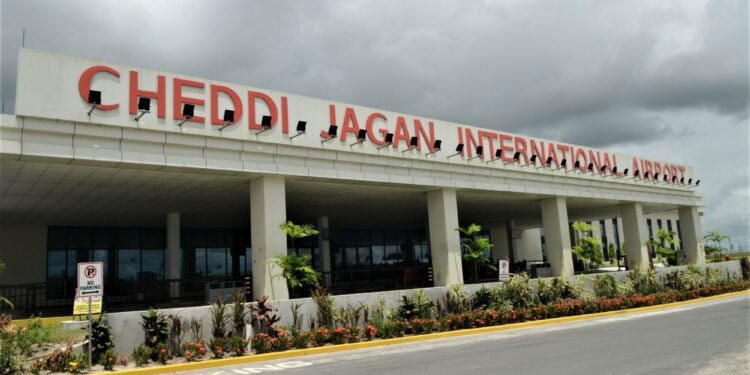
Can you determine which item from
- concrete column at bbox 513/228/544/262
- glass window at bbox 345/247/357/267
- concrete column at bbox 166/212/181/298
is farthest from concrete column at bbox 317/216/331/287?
concrete column at bbox 513/228/544/262

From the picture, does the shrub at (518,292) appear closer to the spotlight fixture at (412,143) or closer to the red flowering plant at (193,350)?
the spotlight fixture at (412,143)

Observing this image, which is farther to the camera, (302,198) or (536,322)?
(302,198)

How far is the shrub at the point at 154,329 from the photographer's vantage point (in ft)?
49.6

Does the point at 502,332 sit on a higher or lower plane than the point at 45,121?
lower

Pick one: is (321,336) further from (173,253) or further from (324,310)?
(173,253)

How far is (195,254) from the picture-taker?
134ft

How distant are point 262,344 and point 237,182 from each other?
831 centimetres

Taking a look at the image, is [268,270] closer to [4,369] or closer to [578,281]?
[4,369]

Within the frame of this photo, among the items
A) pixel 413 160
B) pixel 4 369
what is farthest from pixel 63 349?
pixel 413 160

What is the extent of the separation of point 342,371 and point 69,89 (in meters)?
12.0

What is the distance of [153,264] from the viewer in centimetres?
3888

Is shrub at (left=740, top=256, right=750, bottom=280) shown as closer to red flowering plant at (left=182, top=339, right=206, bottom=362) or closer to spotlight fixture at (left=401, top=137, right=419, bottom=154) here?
spotlight fixture at (left=401, top=137, right=419, bottom=154)

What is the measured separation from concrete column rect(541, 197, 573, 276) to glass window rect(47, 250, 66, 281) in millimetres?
30637

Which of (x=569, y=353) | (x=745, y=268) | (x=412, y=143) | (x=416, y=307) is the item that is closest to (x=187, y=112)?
(x=412, y=143)
